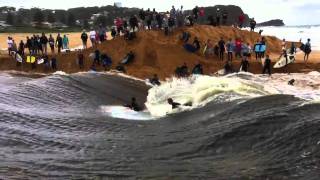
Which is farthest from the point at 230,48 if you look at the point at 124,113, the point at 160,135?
the point at 160,135

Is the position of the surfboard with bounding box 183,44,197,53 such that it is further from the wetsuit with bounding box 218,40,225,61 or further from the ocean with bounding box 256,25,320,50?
the ocean with bounding box 256,25,320,50

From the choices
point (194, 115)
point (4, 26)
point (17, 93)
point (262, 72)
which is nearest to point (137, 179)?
point (194, 115)

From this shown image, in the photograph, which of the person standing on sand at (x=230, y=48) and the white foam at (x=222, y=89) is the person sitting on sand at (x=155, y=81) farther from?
the person standing on sand at (x=230, y=48)

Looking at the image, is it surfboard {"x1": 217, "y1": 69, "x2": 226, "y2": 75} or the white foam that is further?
surfboard {"x1": 217, "y1": 69, "x2": 226, "y2": 75}

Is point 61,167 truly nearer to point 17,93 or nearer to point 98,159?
point 98,159

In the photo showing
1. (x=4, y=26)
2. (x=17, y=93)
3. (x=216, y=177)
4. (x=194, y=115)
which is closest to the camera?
(x=216, y=177)

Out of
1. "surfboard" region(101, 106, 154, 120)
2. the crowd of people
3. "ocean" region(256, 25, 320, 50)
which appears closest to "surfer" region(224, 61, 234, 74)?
the crowd of people
